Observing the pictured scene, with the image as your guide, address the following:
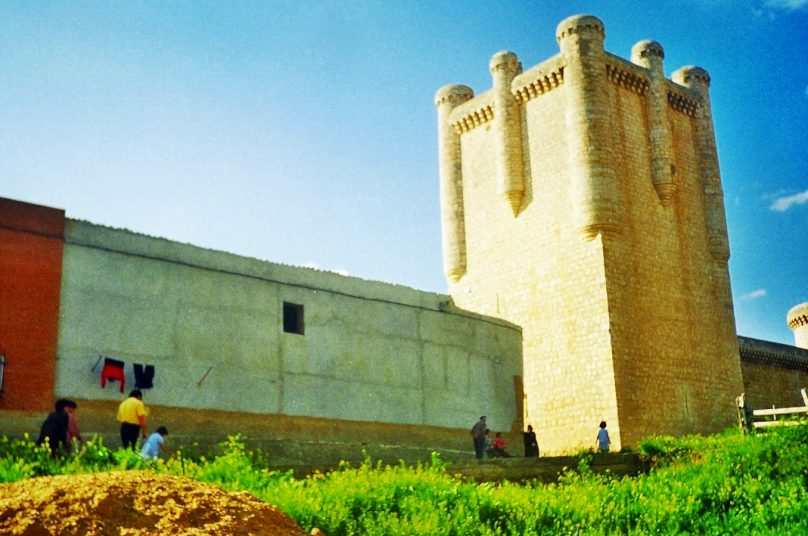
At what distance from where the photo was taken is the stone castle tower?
83.9ft

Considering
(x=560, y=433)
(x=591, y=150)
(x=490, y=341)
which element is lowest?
(x=560, y=433)

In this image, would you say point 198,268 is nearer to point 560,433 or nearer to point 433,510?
point 433,510

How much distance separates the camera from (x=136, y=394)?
12.8 m

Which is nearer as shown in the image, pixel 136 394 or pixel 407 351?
pixel 136 394

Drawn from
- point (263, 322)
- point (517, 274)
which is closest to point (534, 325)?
point (517, 274)

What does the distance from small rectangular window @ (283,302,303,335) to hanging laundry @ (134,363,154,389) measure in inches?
111

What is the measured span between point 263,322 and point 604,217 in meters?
13.0

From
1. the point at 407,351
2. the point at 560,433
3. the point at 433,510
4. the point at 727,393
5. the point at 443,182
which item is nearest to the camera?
the point at 433,510

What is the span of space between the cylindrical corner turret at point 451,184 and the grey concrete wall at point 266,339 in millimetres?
10747

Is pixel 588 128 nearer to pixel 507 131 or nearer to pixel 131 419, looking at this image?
pixel 507 131

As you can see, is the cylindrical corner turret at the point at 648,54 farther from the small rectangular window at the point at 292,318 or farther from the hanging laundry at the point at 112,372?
the hanging laundry at the point at 112,372

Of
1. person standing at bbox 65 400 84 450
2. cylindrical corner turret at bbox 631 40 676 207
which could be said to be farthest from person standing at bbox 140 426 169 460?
cylindrical corner turret at bbox 631 40 676 207

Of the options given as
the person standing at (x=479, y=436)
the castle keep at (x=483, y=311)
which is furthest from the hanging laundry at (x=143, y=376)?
the person standing at (x=479, y=436)

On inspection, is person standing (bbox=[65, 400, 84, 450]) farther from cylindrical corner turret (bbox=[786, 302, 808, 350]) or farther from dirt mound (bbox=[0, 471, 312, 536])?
cylindrical corner turret (bbox=[786, 302, 808, 350])
